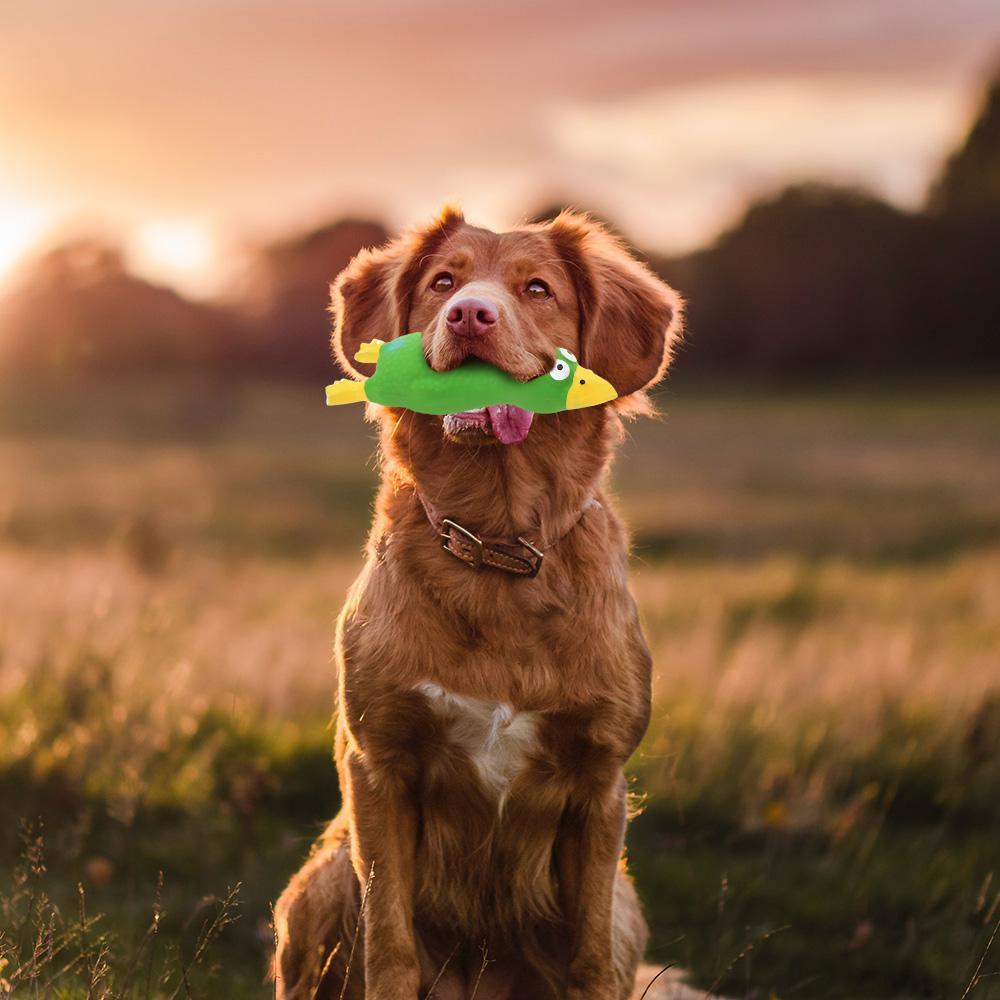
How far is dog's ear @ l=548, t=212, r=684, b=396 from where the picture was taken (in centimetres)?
363

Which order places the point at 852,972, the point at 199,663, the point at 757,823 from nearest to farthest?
1. the point at 852,972
2. the point at 757,823
3. the point at 199,663

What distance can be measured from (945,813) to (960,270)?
47.6m

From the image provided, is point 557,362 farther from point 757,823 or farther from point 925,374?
point 925,374

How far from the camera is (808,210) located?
55531 mm

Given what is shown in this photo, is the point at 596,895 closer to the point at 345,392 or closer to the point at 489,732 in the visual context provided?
the point at 489,732

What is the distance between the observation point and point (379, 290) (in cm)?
384

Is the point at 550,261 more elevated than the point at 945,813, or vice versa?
the point at 550,261

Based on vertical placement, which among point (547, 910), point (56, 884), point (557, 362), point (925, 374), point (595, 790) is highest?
point (557, 362)

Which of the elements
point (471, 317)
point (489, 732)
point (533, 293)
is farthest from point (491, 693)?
point (533, 293)

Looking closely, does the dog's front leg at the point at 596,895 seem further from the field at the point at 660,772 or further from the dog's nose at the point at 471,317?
the dog's nose at the point at 471,317

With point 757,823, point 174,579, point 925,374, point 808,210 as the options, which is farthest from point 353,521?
point 808,210

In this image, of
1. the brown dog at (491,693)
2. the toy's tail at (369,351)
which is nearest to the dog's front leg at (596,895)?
the brown dog at (491,693)

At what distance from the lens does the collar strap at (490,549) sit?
3275 millimetres

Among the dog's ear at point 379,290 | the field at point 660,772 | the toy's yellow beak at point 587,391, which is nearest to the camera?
the toy's yellow beak at point 587,391
